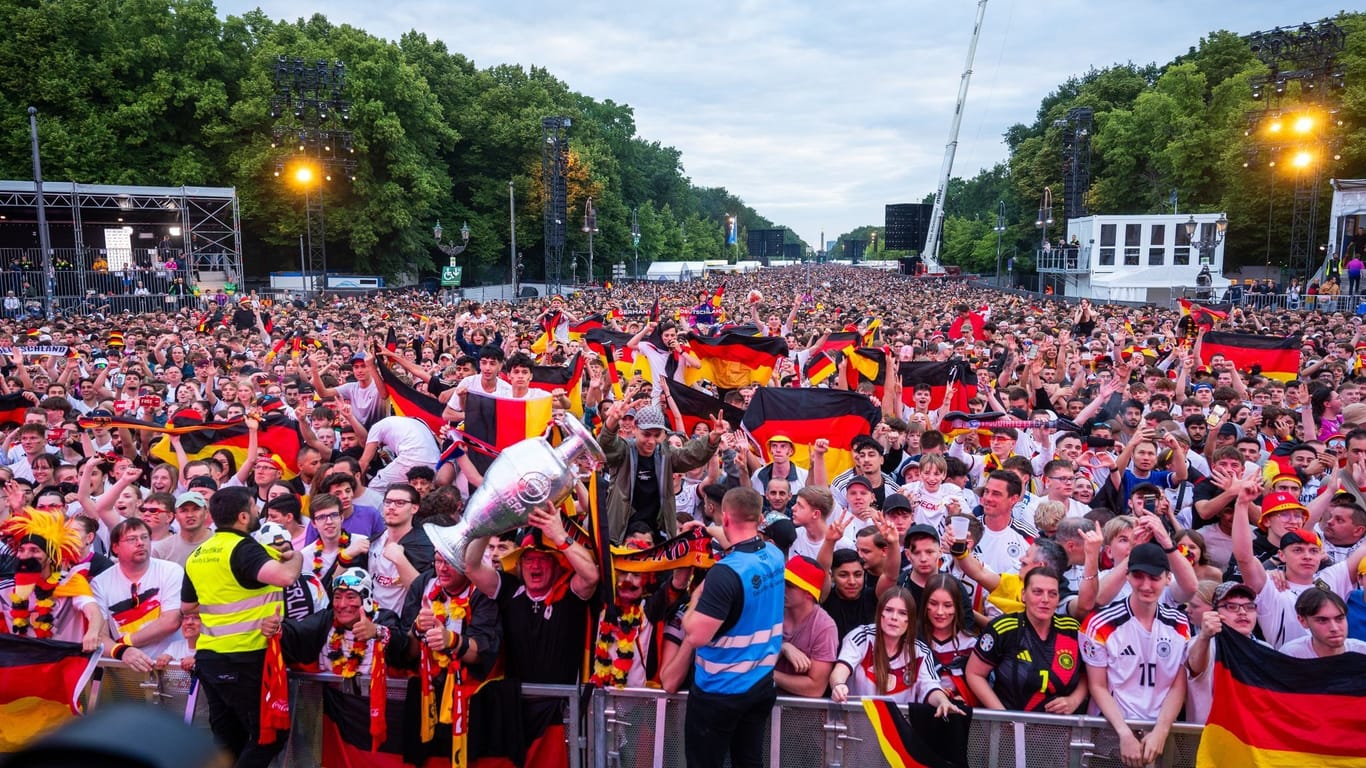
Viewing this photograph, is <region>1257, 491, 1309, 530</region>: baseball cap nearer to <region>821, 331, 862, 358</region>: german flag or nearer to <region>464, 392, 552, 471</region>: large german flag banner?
<region>464, 392, 552, 471</region>: large german flag banner

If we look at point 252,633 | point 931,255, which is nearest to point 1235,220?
point 931,255

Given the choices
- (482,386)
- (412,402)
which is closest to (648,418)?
(482,386)

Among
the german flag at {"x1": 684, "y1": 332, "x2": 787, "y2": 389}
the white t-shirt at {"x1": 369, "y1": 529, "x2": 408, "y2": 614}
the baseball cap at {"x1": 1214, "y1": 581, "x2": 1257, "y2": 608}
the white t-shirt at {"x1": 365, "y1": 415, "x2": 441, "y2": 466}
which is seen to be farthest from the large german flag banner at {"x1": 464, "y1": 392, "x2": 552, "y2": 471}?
the baseball cap at {"x1": 1214, "y1": 581, "x2": 1257, "y2": 608}

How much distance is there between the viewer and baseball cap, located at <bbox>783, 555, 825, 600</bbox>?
4992 mm

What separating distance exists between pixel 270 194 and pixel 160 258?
877cm

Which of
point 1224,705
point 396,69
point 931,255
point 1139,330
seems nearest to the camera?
point 1224,705

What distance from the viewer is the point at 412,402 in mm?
9914

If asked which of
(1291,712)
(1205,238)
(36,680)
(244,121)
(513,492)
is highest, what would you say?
(244,121)

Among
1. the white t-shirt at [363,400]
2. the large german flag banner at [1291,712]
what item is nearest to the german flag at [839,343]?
the white t-shirt at [363,400]

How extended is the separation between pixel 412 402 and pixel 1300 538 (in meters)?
7.73

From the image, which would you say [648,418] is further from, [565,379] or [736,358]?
[736,358]

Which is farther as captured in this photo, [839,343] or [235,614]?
[839,343]

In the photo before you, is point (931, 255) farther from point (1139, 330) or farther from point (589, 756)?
point (589, 756)

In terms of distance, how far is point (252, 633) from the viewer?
4.97 m
